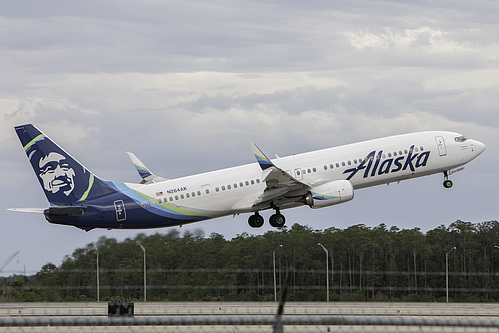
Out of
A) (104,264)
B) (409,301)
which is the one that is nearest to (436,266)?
(409,301)

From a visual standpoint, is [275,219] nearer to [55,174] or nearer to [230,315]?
[230,315]

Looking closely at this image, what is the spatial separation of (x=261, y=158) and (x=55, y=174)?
14093 mm

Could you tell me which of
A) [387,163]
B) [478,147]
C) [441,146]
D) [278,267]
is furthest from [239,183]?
[278,267]

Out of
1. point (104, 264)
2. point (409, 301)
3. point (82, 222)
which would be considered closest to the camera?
point (82, 222)

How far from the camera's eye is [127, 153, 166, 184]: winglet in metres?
69.5

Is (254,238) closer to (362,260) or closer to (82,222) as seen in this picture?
(362,260)

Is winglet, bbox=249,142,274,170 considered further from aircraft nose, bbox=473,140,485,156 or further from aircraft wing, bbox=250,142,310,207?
aircraft nose, bbox=473,140,485,156

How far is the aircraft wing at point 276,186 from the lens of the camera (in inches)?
2318

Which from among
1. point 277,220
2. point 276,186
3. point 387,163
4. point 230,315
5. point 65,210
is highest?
point 387,163

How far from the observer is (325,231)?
96.7m

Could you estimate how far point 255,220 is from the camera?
64.8m

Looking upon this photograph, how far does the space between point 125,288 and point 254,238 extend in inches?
890

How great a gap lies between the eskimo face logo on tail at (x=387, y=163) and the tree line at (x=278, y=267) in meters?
12.3

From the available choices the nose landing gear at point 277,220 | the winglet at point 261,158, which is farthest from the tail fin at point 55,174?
the nose landing gear at point 277,220
